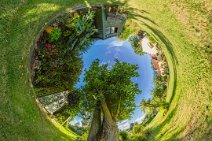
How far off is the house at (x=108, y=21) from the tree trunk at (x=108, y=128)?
1.67 m

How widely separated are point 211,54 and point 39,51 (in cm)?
384

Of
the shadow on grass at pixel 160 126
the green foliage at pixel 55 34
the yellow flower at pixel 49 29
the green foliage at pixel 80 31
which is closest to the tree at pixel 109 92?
the green foliage at pixel 80 31

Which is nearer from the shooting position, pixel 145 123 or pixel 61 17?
pixel 61 17

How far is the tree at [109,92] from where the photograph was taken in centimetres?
973

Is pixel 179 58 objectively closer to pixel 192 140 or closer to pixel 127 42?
pixel 127 42

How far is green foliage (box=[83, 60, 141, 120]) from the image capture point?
9.85 meters

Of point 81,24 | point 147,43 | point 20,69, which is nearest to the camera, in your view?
point 20,69

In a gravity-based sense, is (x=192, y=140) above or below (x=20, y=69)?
below

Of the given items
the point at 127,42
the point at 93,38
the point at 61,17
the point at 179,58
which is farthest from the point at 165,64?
the point at 61,17

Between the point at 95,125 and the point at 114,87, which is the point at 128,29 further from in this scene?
the point at 95,125

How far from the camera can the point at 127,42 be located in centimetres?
1008

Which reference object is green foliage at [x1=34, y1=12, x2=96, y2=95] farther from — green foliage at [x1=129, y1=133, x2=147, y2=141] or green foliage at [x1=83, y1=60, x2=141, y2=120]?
green foliage at [x1=129, y1=133, x2=147, y2=141]

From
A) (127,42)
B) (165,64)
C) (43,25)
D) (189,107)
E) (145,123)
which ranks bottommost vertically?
(145,123)

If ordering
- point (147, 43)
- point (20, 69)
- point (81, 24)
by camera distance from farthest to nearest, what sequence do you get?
point (147, 43) → point (81, 24) → point (20, 69)
